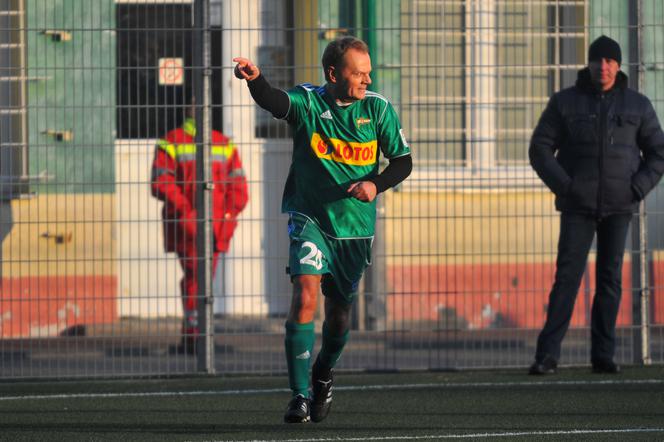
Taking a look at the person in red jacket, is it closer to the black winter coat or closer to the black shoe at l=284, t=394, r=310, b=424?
the black winter coat

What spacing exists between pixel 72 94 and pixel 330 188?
339 cm

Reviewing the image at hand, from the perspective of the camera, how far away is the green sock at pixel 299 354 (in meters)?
7.39

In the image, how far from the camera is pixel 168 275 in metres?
10.7

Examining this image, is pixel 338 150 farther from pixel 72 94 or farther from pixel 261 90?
pixel 72 94

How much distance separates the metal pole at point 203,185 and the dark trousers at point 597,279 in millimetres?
2288

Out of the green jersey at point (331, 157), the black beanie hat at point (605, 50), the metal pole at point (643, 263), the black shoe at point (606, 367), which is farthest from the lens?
the metal pole at point (643, 263)

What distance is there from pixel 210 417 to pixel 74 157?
103 inches

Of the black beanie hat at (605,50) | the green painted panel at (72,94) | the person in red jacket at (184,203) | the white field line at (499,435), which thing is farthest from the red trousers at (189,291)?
the white field line at (499,435)

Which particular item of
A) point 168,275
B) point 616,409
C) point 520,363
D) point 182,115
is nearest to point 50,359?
point 168,275

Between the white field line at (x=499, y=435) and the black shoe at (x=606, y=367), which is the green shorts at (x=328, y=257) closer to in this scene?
the white field line at (x=499, y=435)

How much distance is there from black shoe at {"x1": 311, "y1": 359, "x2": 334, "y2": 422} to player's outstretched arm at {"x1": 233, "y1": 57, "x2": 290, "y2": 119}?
52.8 inches

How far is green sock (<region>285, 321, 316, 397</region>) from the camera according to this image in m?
7.39

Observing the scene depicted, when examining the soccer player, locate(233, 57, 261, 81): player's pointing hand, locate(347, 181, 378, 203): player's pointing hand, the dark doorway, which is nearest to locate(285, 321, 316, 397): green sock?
the soccer player

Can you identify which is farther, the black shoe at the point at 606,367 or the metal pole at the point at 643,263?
the metal pole at the point at 643,263
